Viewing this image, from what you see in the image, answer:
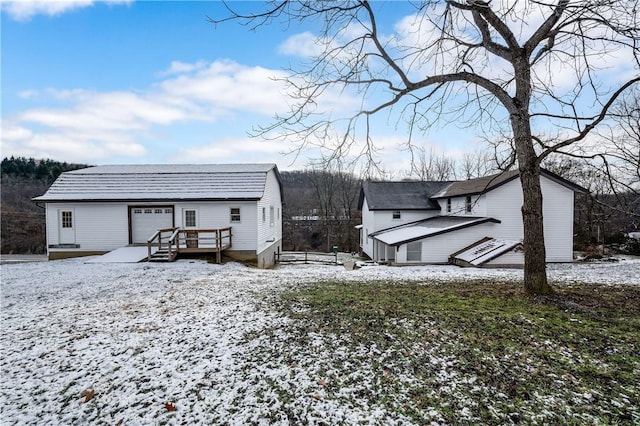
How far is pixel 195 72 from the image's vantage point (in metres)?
11.7

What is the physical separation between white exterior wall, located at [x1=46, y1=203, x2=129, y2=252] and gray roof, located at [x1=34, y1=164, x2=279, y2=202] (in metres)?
0.63

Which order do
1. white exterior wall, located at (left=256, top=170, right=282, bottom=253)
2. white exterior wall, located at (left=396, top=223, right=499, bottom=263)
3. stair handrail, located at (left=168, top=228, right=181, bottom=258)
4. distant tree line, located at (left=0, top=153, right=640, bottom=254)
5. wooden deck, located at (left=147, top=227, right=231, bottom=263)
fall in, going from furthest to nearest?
distant tree line, located at (left=0, top=153, right=640, bottom=254), white exterior wall, located at (left=396, top=223, right=499, bottom=263), white exterior wall, located at (left=256, top=170, right=282, bottom=253), wooden deck, located at (left=147, top=227, right=231, bottom=263), stair handrail, located at (left=168, top=228, right=181, bottom=258)

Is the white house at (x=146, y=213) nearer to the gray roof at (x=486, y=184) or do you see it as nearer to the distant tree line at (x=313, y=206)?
the gray roof at (x=486, y=184)

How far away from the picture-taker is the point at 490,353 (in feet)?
14.1

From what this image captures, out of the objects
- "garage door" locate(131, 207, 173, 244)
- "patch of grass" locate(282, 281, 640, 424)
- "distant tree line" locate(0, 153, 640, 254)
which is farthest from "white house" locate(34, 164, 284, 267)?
"distant tree line" locate(0, 153, 640, 254)

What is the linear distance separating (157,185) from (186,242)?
4006mm

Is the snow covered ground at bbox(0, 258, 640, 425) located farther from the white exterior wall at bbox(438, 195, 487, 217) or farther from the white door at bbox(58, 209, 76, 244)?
the white exterior wall at bbox(438, 195, 487, 217)

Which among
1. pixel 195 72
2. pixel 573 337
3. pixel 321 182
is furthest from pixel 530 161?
pixel 321 182

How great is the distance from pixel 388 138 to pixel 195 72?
7.91m

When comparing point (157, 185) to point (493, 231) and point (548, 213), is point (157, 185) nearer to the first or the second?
point (493, 231)

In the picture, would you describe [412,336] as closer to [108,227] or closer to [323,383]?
[323,383]

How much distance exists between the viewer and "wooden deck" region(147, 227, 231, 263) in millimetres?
14477

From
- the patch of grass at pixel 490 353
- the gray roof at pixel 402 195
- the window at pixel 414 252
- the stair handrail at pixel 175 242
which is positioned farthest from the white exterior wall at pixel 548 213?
the stair handrail at pixel 175 242

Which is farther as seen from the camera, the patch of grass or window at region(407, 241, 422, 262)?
window at region(407, 241, 422, 262)
